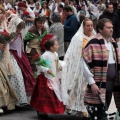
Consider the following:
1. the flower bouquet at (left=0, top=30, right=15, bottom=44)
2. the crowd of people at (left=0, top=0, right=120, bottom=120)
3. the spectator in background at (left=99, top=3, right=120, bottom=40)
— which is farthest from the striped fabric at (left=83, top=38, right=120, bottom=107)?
the spectator in background at (left=99, top=3, right=120, bottom=40)

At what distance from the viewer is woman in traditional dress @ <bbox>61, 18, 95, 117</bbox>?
6.54 meters

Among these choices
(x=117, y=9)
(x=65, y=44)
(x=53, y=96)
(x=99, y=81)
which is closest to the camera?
(x=99, y=81)

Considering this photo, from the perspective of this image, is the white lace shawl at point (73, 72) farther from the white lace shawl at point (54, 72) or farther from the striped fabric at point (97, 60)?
the striped fabric at point (97, 60)

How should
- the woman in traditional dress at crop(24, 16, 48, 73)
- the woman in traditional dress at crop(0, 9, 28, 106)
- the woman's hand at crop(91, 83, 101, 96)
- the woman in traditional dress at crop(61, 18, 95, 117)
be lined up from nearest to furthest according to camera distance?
1. the woman's hand at crop(91, 83, 101, 96)
2. the woman in traditional dress at crop(61, 18, 95, 117)
3. the woman in traditional dress at crop(0, 9, 28, 106)
4. the woman in traditional dress at crop(24, 16, 48, 73)

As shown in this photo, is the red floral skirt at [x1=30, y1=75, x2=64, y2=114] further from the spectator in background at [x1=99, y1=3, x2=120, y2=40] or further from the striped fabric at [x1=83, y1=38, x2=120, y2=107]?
the spectator in background at [x1=99, y1=3, x2=120, y2=40]

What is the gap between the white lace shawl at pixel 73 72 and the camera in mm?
6562

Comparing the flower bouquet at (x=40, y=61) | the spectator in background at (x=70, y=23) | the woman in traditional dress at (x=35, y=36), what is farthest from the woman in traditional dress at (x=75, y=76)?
the spectator in background at (x=70, y=23)

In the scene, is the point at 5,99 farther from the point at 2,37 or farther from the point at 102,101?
the point at 102,101

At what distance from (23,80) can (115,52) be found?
8.23ft

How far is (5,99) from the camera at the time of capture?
275 inches

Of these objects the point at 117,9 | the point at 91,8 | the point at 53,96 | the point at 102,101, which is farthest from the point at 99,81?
the point at 91,8

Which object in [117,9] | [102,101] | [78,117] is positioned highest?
[117,9]

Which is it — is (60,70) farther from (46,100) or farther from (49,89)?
(46,100)

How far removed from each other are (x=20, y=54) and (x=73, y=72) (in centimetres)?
123
